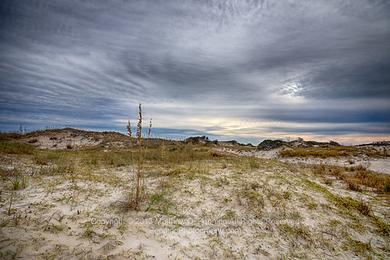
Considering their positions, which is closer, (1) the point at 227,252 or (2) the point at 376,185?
(1) the point at 227,252

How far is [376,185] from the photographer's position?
884 cm

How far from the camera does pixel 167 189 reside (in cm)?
644

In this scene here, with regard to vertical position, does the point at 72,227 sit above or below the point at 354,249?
above


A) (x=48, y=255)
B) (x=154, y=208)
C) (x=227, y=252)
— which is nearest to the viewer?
(x=48, y=255)

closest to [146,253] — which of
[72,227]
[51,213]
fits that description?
[72,227]

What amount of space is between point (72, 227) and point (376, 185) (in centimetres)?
1003

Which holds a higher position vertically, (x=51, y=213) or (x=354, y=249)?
(x=51, y=213)

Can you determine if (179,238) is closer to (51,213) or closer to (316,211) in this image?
(51,213)

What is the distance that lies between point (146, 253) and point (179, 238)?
0.72m

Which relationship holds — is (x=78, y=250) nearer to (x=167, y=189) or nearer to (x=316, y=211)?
(x=167, y=189)

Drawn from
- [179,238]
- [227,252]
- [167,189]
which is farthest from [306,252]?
[167,189]

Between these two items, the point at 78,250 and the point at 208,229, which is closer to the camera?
the point at 78,250

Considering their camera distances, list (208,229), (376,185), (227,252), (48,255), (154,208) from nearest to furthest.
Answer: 1. (48,255)
2. (227,252)
3. (208,229)
4. (154,208)
5. (376,185)

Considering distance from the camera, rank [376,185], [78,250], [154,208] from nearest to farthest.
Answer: [78,250]
[154,208]
[376,185]
